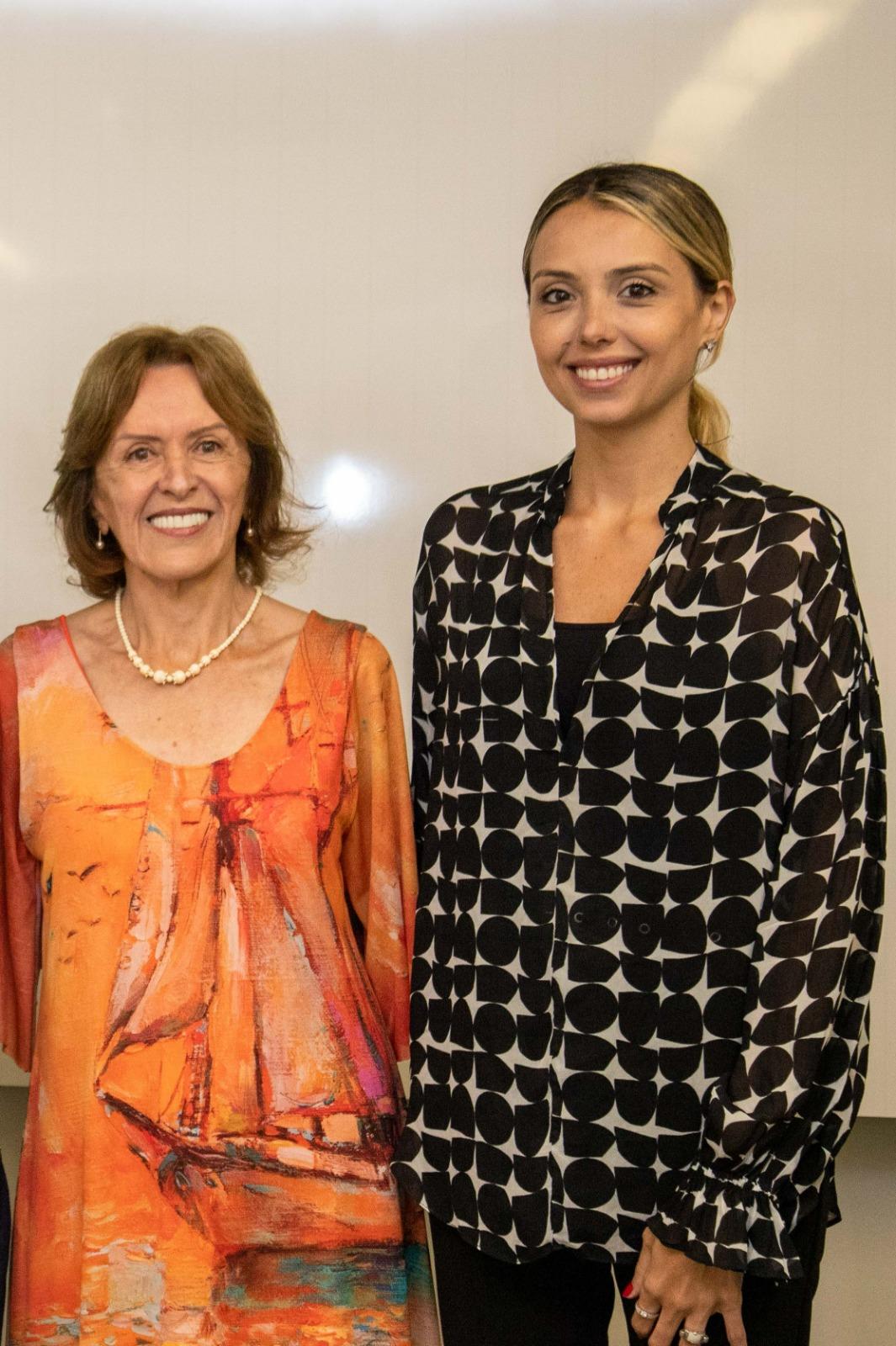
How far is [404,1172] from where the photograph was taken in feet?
4.90

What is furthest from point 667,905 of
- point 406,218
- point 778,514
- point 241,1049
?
point 406,218

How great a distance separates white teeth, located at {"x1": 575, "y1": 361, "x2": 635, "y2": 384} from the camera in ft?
4.69

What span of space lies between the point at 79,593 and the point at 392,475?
0.57m

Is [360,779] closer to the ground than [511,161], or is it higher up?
closer to the ground

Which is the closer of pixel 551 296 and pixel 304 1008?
pixel 551 296

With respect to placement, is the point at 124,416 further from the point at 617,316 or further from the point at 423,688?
the point at 617,316

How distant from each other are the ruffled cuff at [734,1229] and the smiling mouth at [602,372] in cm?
75

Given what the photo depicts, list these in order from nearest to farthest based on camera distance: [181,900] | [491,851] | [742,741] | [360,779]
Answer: [742,741] → [491,851] → [181,900] → [360,779]

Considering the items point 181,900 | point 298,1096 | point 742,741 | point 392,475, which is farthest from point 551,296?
point 392,475

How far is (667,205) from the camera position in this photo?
1.42m

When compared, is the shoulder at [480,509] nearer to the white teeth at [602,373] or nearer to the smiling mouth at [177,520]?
the white teeth at [602,373]

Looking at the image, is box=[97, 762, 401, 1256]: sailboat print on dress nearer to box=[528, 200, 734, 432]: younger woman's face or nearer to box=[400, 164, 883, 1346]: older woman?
box=[400, 164, 883, 1346]: older woman

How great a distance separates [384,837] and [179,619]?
1.12ft

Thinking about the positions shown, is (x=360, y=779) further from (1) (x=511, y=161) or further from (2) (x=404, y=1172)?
(1) (x=511, y=161)
